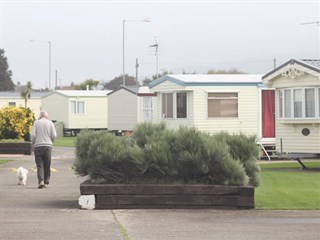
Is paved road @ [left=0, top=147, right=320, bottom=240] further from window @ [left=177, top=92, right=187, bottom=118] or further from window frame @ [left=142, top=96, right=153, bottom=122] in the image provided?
window frame @ [left=142, top=96, right=153, bottom=122]

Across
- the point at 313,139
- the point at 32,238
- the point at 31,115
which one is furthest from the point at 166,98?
the point at 32,238

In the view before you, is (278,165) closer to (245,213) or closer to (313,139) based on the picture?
(313,139)

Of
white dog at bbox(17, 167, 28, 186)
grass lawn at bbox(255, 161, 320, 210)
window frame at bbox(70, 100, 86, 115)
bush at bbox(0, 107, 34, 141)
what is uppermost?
window frame at bbox(70, 100, 86, 115)

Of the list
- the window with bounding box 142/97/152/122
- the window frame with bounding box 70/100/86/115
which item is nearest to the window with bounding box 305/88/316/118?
the window with bounding box 142/97/152/122

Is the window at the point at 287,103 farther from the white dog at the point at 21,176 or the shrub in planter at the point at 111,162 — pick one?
the shrub in planter at the point at 111,162

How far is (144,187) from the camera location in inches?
496

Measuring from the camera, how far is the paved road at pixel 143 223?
10016 mm

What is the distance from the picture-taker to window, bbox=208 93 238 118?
28.4 metres

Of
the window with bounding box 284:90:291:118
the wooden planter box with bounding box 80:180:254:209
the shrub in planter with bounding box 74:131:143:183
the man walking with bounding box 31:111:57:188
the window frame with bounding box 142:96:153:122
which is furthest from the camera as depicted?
the window frame with bounding box 142:96:153:122

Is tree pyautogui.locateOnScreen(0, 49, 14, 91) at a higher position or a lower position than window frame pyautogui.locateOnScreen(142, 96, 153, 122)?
higher

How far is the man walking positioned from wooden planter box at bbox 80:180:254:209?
398cm

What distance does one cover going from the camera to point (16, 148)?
30000 millimetres

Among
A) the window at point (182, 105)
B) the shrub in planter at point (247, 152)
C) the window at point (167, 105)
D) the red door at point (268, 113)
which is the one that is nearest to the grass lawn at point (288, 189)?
the shrub in planter at point (247, 152)

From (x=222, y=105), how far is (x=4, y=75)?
7488 cm
